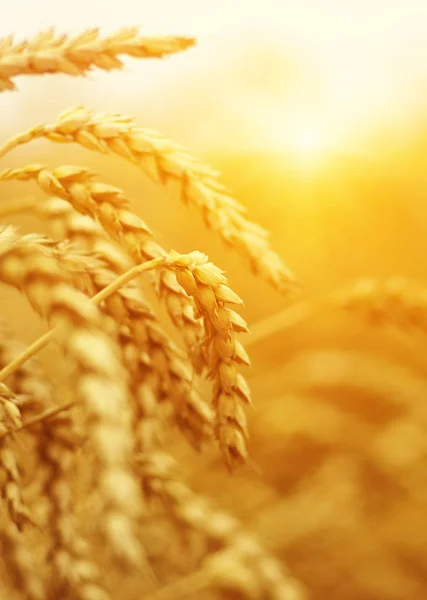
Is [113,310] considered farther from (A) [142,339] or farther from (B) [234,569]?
(B) [234,569]

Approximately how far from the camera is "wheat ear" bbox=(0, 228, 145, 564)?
0.27m

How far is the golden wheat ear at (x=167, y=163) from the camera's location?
487 millimetres

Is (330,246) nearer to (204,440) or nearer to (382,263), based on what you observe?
(382,263)

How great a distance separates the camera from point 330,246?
1.53 m

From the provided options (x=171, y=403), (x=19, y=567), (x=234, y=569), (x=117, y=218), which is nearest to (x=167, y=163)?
(x=117, y=218)

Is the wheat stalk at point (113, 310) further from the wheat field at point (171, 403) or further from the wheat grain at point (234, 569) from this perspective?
the wheat grain at point (234, 569)

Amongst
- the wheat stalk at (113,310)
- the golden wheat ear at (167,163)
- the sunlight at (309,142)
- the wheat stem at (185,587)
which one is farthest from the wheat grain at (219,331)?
the sunlight at (309,142)

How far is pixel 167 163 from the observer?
524 mm

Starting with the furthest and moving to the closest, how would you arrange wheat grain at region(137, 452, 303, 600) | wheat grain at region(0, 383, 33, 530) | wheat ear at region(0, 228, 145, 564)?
1. wheat grain at region(137, 452, 303, 600)
2. wheat grain at region(0, 383, 33, 530)
3. wheat ear at region(0, 228, 145, 564)

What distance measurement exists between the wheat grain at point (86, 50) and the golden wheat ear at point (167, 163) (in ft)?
0.11

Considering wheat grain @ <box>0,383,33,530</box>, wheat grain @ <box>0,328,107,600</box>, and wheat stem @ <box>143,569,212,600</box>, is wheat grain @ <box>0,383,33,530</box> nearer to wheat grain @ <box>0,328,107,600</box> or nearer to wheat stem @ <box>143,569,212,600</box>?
wheat grain @ <box>0,328,107,600</box>

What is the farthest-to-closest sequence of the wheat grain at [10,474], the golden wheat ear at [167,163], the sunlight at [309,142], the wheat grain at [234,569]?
the sunlight at [309,142], the wheat grain at [234,569], the golden wheat ear at [167,163], the wheat grain at [10,474]

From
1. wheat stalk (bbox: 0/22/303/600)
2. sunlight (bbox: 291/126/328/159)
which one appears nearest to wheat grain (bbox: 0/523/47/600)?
wheat stalk (bbox: 0/22/303/600)

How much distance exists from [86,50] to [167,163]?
0.10m
